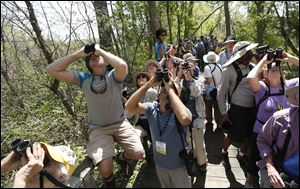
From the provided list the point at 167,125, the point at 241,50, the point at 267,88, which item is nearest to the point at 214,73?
the point at 241,50

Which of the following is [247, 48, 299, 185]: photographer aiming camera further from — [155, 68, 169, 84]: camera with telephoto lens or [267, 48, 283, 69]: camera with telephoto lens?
[155, 68, 169, 84]: camera with telephoto lens

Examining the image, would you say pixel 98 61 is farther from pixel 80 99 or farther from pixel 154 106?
pixel 80 99

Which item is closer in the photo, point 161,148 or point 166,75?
point 166,75

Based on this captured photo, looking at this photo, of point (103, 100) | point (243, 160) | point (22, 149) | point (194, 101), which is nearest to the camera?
point (22, 149)

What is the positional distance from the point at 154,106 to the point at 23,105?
3.38 metres

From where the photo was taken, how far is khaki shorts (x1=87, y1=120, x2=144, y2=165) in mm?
3396

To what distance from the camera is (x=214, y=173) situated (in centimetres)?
301

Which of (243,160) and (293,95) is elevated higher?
(293,95)

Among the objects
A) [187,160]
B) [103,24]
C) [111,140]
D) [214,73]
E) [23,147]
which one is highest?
[103,24]

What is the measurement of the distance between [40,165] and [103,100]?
1484mm

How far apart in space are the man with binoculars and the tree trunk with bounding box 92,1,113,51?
3654mm

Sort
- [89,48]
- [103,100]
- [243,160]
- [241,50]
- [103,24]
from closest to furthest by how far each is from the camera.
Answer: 1. [89,48]
2. [103,100]
3. [243,160]
4. [241,50]
5. [103,24]

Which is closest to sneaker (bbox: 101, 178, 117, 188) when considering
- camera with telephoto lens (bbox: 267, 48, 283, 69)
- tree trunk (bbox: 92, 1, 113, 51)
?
camera with telephoto lens (bbox: 267, 48, 283, 69)

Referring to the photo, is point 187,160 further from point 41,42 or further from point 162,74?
point 41,42
